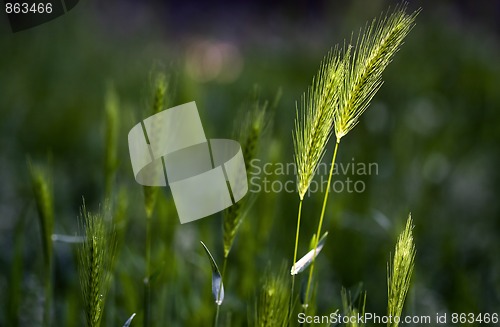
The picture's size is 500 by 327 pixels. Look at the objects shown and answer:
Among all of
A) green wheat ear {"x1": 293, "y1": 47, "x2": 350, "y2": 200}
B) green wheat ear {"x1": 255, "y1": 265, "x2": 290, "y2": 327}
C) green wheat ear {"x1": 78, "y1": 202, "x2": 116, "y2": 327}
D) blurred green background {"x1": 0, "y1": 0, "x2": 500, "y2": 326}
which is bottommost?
blurred green background {"x1": 0, "y1": 0, "x2": 500, "y2": 326}

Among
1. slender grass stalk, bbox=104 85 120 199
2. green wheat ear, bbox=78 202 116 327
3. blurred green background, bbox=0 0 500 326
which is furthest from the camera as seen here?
blurred green background, bbox=0 0 500 326

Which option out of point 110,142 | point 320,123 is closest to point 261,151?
point 110,142

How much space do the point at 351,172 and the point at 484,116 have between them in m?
0.63

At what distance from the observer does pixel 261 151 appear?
3.99 feet

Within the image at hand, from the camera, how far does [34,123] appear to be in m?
1.99

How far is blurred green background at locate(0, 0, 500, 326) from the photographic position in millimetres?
1052

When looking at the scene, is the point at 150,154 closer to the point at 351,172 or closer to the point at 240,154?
the point at 240,154

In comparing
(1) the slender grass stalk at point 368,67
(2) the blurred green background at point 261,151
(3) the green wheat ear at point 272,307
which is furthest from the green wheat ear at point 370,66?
(2) the blurred green background at point 261,151

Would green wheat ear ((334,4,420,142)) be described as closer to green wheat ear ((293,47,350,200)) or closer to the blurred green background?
green wheat ear ((293,47,350,200))

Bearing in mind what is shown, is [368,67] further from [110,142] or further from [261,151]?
[261,151]

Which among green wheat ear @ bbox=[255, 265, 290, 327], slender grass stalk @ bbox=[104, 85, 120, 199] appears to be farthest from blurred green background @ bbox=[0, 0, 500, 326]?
green wheat ear @ bbox=[255, 265, 290, 327]

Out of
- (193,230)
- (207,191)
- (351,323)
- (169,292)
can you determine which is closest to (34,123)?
(193,230)

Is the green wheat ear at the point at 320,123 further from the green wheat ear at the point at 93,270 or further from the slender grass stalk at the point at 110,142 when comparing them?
the slender grass stalk at the point at 110,142

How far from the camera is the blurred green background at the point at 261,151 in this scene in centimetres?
105
